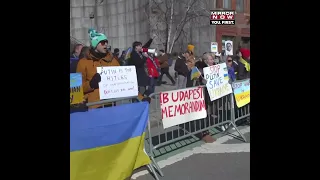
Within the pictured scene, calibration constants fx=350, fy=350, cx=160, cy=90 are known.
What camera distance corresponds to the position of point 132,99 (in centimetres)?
493

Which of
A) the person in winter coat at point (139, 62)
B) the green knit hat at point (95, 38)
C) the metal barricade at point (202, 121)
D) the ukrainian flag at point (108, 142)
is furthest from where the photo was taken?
the person in winter coat at point (139, 62)

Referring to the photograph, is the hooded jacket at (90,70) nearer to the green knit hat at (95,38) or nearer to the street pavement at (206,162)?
the green knit hat at (95,38)

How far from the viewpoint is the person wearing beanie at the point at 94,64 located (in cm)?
489

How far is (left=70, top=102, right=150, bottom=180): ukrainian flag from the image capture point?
11.7ft

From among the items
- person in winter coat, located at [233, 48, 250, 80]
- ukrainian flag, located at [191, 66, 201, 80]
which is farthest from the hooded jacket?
person in winter coat, located at [233, 48, 250, 80]

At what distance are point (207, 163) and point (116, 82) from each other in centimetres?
181

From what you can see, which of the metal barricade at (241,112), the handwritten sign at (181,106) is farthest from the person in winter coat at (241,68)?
the handwritten sign at (181,106)

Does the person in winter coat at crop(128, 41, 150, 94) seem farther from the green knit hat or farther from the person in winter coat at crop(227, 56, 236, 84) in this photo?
the green knit hat

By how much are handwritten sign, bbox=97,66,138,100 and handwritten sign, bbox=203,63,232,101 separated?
70.2 inches

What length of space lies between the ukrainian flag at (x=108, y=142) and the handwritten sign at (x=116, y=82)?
740 mm

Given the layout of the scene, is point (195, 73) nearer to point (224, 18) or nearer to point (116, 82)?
point (116, 82)
